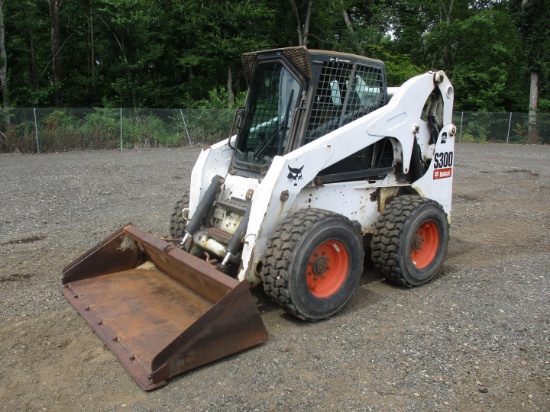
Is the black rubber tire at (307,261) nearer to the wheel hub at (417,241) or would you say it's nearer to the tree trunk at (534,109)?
the wheel hub at (417,241)

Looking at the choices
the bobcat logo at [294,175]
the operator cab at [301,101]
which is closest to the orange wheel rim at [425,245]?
the operator cab at [301,101]

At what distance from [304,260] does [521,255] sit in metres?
3.61

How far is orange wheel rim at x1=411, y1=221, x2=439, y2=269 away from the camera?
203 inches

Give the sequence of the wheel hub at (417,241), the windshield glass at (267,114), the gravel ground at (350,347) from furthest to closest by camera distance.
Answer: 1. the wheel hub at (417,241)
2. the windshield glass at (267,114)
3. the gravel ground at (350,347)

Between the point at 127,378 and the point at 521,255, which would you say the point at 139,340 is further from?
the point at 521,255

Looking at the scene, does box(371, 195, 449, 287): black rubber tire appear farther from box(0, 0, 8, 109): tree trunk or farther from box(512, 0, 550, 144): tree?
box(512, 0, 550, 144): tree

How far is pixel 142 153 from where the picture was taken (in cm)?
1805

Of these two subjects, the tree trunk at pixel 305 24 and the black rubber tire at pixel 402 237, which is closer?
the black rubber tire at pixel 402 237

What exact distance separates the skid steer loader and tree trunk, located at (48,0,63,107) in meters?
23.0

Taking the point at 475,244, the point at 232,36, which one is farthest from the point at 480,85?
the point at 475,244

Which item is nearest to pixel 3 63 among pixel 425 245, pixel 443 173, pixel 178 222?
pixel 178 222

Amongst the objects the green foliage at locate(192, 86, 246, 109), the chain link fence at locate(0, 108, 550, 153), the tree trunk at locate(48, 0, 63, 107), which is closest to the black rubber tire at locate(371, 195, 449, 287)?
the chain link fence at locate(0, 108, 550, 153)

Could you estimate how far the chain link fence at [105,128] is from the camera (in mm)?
17547

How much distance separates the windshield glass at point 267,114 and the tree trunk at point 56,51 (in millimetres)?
22996
